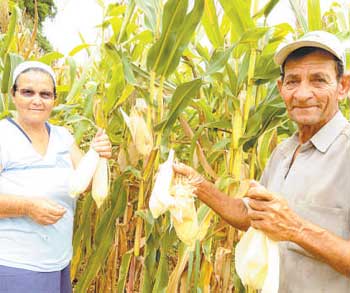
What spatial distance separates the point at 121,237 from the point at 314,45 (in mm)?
1378

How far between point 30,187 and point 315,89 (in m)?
1.05

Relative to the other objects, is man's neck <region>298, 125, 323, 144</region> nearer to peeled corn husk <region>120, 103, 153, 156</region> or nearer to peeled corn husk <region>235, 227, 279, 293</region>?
peeled corn husk <region>235, 227, 279, 293</region>

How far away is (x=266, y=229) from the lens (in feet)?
3.76

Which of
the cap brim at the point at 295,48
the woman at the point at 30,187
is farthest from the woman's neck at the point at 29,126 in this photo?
the cap brim at the point at 295,48

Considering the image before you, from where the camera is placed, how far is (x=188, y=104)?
1739mm

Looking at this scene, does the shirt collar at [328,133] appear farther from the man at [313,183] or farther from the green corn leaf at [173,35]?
the green corn leaf at [173,35]

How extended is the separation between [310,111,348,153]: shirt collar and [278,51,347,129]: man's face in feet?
0.07

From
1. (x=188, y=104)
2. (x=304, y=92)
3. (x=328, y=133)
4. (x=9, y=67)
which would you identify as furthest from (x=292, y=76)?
(x=9, y=67)

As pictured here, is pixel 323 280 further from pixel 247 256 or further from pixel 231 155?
pixel 231 155

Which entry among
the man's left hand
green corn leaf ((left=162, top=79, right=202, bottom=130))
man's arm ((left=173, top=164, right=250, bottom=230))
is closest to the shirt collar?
the man's left hand

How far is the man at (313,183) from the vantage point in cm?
113

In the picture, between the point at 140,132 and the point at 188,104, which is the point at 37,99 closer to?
the point at 140,132

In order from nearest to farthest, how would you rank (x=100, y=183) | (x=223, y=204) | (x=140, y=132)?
(x=223, y=204) → (x=100, y=183) → (x=140, y=132)

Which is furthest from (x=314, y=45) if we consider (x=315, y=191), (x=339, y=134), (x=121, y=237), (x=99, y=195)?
(x=121, y=237)
